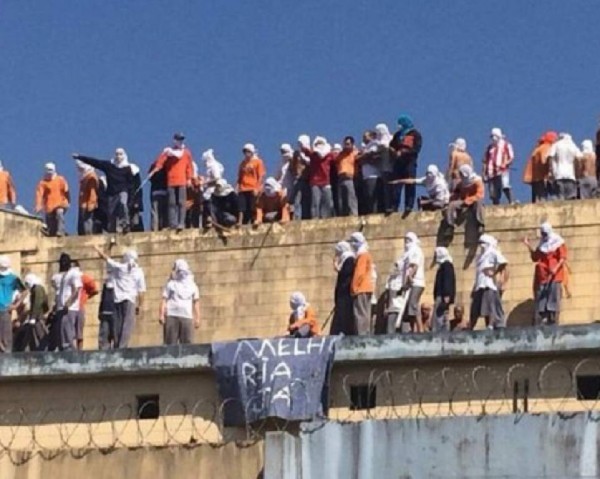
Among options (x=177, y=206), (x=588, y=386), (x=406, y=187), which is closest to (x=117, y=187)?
(x=177, y=206)

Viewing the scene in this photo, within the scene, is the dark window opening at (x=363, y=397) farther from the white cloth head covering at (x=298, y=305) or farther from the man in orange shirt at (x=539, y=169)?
the man in orange shirt at (x=539, y=169)

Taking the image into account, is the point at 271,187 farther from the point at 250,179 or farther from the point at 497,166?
the point at 497,166

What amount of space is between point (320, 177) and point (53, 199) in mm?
4051

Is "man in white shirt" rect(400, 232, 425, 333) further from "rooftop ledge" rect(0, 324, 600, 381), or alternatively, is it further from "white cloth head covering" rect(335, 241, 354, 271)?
"rooftop ledge" rect(0, 324, 600, 381)

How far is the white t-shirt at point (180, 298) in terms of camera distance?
1095 inches

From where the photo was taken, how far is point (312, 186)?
2931cm

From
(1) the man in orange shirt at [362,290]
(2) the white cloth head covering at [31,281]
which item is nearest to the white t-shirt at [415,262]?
(1) the man in orange shirt at [362,290]

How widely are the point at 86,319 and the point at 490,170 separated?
5.85 metres

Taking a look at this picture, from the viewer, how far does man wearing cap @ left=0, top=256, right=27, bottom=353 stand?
94.3ft

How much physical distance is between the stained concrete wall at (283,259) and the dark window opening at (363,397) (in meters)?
1.86

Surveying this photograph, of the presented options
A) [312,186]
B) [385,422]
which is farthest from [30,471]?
[312,186]

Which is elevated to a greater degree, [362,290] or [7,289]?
[7,289]

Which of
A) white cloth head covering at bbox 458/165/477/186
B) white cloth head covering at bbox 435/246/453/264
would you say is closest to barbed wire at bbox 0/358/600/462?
white cloth head covering at bbox 435/246/453/264

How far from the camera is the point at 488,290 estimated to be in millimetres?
26641
